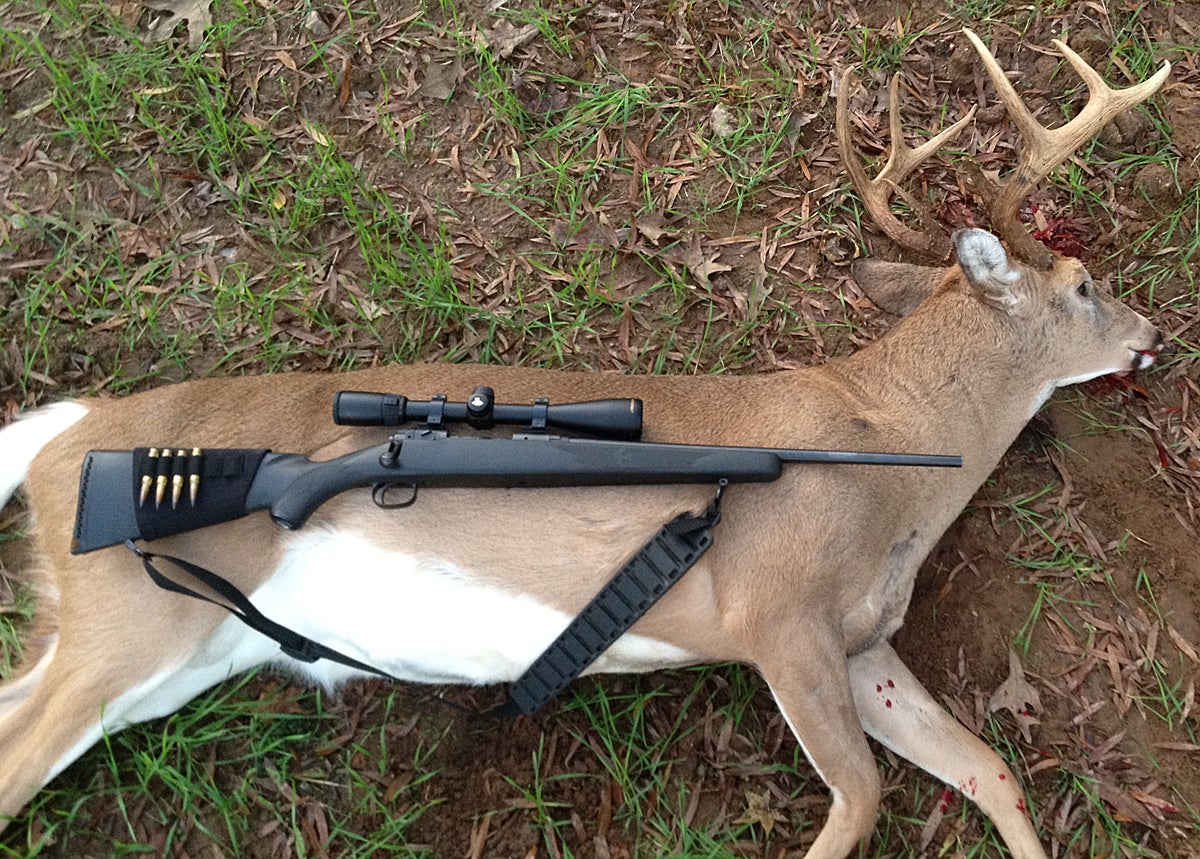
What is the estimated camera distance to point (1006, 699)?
3666mm

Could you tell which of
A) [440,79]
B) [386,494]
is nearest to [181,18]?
[440,79]

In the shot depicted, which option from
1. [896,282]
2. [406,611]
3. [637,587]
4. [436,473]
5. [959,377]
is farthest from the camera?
[896,282]

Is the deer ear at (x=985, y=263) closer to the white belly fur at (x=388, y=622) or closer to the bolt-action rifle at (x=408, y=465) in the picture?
the bolt-action rifle at (x=408, y=465)

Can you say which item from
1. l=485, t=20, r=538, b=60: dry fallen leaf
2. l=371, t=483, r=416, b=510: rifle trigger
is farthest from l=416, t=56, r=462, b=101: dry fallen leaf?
l=371, t=483, r=416, b=510: rifle trigger

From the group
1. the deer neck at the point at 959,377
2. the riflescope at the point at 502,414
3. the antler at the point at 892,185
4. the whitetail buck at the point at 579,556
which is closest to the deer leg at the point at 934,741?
the whitetail buck at the point at 579,556

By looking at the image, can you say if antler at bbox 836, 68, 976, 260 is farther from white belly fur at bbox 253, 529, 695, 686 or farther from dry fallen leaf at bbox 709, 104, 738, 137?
white belly fur at bbox 253, 529, 695, 686

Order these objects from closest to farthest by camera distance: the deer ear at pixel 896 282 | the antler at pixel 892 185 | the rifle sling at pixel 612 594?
the rifle sling at pixel 612 594
the antler at pixel 892 185
the deer ear at pixel 896 282

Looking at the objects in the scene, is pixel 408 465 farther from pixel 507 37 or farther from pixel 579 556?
pixel 507 37

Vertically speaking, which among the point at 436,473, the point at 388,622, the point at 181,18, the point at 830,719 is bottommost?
the point at 830,719

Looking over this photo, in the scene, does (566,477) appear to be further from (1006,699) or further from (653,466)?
(1006,699)

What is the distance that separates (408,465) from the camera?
2918 millimetres

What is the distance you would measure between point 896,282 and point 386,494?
2.39 meters

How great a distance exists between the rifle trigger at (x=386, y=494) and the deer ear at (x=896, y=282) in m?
2.23

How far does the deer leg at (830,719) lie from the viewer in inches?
122
